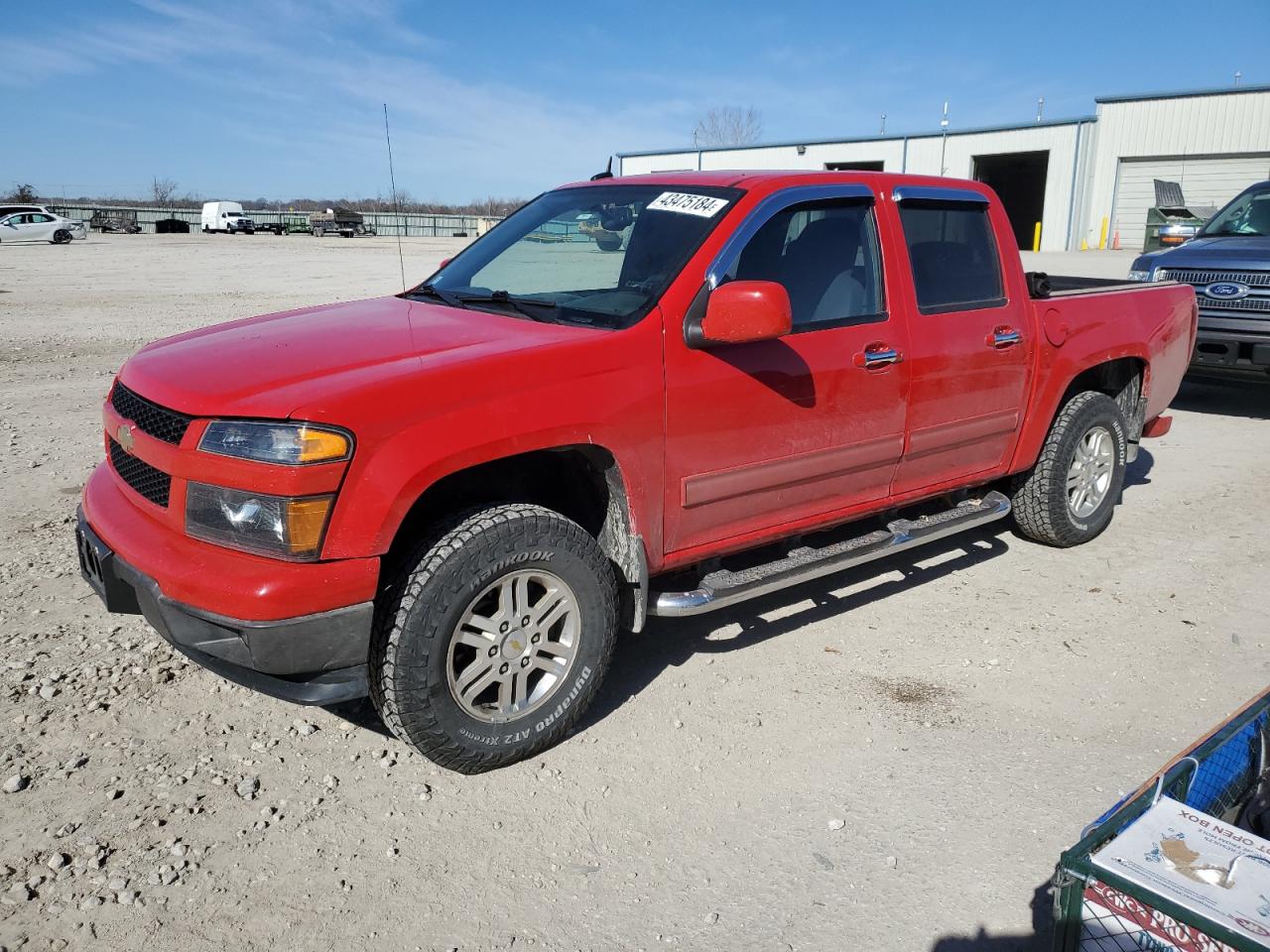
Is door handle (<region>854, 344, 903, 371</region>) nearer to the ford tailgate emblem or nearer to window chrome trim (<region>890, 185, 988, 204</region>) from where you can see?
window chrome trim (<region>890, 185, 988, 204</region>)

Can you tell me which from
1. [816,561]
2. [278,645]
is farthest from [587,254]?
[278,645]

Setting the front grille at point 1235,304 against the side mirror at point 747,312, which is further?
the front grille at point 1235,304

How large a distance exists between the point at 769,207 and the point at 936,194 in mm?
1126

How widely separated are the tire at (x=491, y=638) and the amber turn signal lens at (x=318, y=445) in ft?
1.44

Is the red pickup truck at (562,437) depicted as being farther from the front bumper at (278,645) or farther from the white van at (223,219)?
the white van at (223,219)

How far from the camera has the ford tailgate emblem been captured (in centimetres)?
828

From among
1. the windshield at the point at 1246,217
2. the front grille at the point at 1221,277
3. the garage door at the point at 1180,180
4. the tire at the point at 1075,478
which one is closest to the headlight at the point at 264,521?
the tire at the point at 1075,478

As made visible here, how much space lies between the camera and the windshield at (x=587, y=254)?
3.66 m

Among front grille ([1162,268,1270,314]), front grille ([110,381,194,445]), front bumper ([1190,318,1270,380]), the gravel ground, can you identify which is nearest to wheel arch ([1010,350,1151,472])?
the gravel ground

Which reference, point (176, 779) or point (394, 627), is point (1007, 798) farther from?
point (176, 779)

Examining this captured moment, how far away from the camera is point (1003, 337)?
464 centimetres

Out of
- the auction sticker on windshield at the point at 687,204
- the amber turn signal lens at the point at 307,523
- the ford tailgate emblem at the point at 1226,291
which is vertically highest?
the auction sticker on windshield at the point at 687,204

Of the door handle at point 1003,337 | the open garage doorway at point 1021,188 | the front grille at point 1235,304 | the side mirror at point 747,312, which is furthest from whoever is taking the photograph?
the open garage doorway at point 1021,188

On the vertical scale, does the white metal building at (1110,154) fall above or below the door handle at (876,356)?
above
